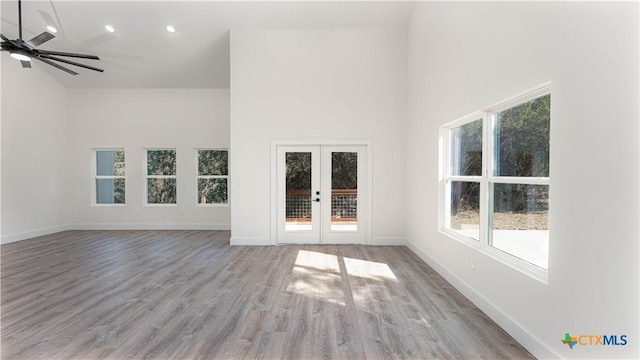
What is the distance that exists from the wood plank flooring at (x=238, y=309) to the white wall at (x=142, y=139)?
250 centimetres

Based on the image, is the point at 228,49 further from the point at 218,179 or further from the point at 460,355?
the point at 460,355

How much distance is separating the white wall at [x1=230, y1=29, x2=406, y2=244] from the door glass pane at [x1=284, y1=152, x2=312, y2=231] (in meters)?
0.37

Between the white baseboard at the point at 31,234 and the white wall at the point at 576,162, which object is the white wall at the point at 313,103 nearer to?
the white wall at the point at 576,162

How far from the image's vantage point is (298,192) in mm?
5918

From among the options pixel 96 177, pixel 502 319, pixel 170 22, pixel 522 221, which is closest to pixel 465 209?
pixel 522 221

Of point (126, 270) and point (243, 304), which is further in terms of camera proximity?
point (126, 270)

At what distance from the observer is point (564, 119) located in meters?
1.97

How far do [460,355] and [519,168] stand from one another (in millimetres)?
1582

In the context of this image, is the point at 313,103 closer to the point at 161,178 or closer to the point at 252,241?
the point at 252,241

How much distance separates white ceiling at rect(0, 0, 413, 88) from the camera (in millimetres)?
5348

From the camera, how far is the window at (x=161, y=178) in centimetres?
768

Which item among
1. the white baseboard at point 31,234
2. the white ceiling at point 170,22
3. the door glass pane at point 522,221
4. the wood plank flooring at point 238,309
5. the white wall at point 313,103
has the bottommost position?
the wood plank flooring at point 238,309

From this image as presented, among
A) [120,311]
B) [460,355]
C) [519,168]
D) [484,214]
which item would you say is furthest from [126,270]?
[519,168]

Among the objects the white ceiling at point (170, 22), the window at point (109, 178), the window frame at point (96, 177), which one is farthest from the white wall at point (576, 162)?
the window at point (109, 178)
